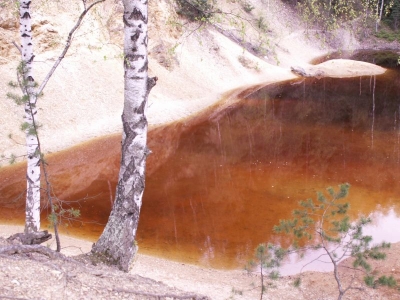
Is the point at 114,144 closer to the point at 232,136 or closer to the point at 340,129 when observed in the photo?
the point at 232,136

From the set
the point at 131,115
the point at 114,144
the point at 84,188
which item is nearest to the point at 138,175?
the point at 131,115

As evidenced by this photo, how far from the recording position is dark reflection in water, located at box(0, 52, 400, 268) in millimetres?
11055

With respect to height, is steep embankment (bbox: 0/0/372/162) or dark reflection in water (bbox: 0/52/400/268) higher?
steep embankment (bbox: 0/0/372/162)

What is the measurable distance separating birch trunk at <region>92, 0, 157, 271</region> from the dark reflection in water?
447 cm

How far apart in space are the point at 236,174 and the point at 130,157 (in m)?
9.65

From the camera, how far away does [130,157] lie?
5645mm

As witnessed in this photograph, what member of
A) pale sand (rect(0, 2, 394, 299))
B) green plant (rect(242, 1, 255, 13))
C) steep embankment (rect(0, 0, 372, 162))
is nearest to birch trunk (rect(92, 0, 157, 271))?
pale sand (rect(0, 2, 394, 299))

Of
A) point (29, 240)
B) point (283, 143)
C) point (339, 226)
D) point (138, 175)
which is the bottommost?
point (29, 240)

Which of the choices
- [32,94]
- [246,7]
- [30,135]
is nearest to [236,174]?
[30,135]

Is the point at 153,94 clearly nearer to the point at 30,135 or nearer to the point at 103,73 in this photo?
the point at 103,73

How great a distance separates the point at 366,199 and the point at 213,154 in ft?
20.7

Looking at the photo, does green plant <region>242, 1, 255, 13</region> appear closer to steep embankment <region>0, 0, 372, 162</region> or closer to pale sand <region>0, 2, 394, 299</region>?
steep embankment <region>0, 0, 372, 162</region>

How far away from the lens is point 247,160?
16359 millimetres

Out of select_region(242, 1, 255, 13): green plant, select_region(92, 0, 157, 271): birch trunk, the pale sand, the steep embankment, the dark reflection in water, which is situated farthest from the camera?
select_region(242, 1, 255, 13): green plant
